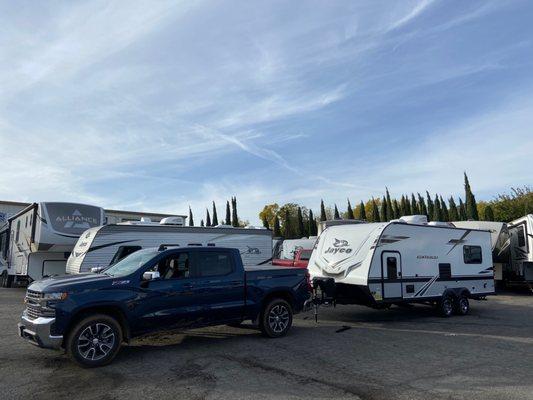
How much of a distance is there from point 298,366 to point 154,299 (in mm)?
2676

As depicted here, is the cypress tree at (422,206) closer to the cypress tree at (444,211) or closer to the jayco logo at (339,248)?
the cypress tree at (444,211)

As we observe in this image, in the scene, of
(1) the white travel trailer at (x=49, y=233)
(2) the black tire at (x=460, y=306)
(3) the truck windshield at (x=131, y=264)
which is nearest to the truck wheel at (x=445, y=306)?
(2) the black tire at (x=460, y=306)

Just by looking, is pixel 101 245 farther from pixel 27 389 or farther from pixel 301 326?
pixel 27 389

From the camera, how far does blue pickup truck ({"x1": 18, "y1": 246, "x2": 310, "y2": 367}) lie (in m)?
7.15

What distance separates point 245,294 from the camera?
9.39 meters

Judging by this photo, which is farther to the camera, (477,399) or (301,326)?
(301,326)

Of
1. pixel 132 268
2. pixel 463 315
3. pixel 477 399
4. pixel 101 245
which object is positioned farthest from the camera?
pixel 101 245

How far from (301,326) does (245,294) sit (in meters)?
2.59

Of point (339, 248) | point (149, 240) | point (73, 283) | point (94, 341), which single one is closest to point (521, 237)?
point (339, 248)

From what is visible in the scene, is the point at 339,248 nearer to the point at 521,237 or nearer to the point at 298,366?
the point at 298,366

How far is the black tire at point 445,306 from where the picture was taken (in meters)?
13.3

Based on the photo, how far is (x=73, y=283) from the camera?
7.38 metres

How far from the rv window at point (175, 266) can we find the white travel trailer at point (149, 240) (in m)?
5.74

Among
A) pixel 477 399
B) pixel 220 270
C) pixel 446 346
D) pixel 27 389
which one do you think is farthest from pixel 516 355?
pixel 27 389
